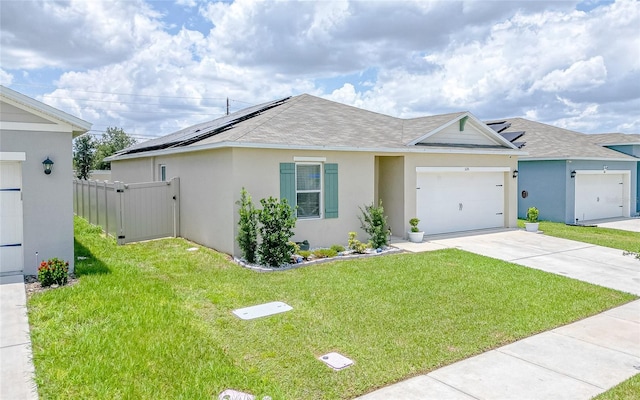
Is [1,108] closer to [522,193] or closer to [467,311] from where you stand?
[467,311]

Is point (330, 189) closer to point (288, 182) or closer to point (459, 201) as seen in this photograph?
point (288, 182)

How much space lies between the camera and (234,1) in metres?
12.8

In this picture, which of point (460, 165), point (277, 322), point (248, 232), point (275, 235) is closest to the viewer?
point (277, 322)

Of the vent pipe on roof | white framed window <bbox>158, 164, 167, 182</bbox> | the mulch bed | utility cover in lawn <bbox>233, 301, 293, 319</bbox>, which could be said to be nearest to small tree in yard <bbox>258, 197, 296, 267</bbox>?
utility cover in lawn <bbox>233, 301, 293, 319</bbox>

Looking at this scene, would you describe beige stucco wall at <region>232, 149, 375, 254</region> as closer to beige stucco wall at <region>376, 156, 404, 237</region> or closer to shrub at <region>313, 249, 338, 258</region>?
shrub at <region>313, 249, 338, 258</region>

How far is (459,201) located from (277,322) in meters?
10.5

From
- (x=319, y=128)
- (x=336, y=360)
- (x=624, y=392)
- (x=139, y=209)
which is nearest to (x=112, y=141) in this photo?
(x=139, y=209)

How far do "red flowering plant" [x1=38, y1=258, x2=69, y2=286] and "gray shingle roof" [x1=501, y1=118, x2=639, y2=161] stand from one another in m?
17.8

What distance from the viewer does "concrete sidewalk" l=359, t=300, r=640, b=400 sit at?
4230mm

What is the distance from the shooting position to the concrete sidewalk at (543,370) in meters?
4.23

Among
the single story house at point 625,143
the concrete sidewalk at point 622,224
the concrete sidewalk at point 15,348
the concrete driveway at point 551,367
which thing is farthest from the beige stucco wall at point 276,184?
the single story house at point 625,143

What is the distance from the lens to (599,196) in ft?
65.3

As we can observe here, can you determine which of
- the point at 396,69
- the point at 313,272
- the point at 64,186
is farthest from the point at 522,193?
the point at 64,186

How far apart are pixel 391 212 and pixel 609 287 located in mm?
6491
